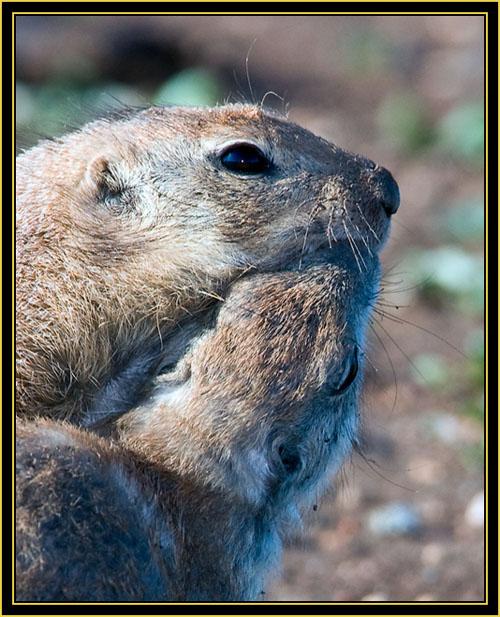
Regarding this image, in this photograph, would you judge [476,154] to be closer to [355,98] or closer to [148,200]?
[355,98]

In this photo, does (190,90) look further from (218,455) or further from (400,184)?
(218,455)

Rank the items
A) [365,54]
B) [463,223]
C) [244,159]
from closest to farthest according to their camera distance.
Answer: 1. [244,159]
2. [463,223]
3. [365,54]

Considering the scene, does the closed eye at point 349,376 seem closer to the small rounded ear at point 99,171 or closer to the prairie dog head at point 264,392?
the prairie dog head at point 264,392

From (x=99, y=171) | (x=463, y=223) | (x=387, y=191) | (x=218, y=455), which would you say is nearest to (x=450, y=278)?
(x=463, y=223)

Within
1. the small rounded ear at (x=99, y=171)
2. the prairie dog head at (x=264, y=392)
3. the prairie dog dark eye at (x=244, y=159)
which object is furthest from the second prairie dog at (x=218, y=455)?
the small rounded ear at (x=99, y=171)

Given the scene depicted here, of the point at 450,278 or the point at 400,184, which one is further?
the point at 400,184

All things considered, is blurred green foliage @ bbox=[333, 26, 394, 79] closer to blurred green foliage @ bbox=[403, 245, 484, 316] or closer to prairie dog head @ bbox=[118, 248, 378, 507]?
blurred green foliage @ bbox=[403, 245, 484, 316]

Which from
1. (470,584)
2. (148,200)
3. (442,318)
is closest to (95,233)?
(148,200)
